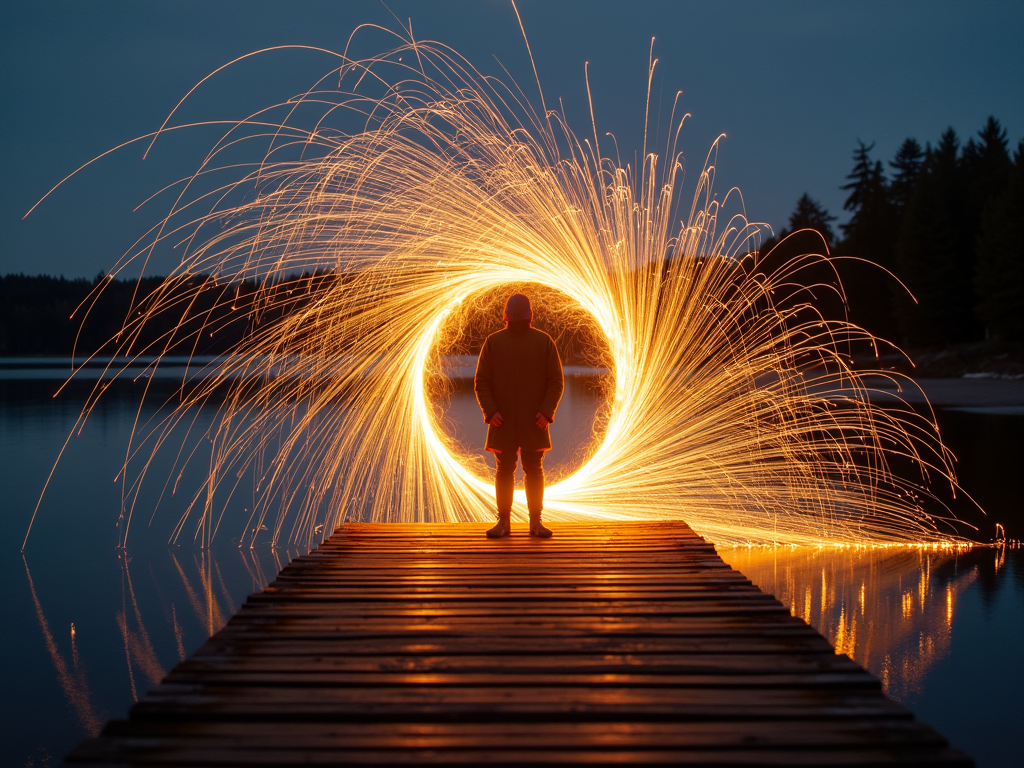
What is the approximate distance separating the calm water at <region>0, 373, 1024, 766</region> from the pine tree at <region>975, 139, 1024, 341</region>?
1008 inches

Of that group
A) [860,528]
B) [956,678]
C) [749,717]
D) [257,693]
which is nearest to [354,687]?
[257,693]

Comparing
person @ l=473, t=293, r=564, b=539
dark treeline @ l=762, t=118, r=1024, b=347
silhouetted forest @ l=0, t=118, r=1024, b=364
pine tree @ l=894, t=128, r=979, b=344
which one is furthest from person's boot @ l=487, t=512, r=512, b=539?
pine tree @ l=894, t=128, r=979, b=344

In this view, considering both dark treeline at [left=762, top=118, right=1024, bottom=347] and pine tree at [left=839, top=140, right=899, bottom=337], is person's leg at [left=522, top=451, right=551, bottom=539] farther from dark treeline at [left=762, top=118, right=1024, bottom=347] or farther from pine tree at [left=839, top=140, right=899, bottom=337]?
pine tree at [left=839, top=140, right=899, bottom=337]

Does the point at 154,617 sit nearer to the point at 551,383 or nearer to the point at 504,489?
the point at 504,489

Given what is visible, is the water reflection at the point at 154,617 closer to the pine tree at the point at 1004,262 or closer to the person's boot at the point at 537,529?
the person's boot at the point at 537,529

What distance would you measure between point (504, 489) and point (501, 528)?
367 millimetres

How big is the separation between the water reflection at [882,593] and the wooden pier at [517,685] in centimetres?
346

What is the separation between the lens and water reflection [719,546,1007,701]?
817cm

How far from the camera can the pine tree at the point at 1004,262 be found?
37781 mm

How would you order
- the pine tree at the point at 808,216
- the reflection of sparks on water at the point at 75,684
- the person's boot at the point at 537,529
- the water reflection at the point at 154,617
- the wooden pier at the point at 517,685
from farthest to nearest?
the pine tree at the point at 808,216, the water reflection at the point at 154,617, the person's boot at the point at 537,529, the reflection of sparks on water at the point at 75,684, the wooden pier at the point at 517,685

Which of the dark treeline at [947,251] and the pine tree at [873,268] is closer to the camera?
the dark treeline at [947,251]

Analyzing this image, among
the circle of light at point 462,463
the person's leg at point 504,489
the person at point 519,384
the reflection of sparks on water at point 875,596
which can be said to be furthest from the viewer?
the circle of light at point 462,463

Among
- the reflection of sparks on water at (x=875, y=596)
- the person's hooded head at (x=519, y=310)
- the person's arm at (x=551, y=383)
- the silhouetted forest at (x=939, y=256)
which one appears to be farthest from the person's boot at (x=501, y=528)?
the silhouetted forest at (x=939, y=256)

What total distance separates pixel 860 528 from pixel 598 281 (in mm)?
6073
